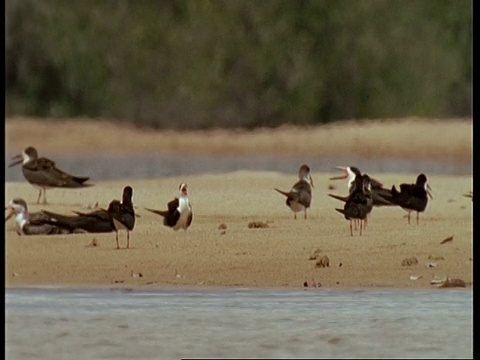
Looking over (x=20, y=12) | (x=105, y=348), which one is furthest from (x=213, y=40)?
(x=105, y=348)

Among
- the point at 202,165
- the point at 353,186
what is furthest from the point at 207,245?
the point at 353,186

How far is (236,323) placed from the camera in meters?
5.14

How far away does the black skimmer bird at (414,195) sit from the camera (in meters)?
5.25

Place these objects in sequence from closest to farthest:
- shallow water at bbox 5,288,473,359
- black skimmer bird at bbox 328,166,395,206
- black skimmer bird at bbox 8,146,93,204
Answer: shallow water at bbox 5,288,473,359 → black skimmer bird at bbox 8,146,93,204 → black skimmer bird at bbox 328,166,395,206

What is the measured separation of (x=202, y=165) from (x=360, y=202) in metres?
0.53

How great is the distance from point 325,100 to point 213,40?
417 mm

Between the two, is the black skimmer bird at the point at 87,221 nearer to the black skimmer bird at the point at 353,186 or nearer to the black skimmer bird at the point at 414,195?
the black skimmer bird at the point at 353,186

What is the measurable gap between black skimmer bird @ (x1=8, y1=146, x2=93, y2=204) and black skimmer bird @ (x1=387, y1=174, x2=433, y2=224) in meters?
1.08

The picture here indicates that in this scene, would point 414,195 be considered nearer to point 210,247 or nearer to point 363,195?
point 363,195

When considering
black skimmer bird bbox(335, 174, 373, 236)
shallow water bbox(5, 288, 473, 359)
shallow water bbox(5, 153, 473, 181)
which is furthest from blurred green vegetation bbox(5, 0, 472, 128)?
shallow water bbox(5, 288, 473, 359)

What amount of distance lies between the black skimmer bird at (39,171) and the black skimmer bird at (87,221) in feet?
0.24

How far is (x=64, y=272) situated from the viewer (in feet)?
17.0

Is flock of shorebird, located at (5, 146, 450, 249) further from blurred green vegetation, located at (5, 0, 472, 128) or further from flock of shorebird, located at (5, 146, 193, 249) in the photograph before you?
blurred green vegetation, located at (5, 0, 472, 128)

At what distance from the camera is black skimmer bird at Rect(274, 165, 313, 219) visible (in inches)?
205
